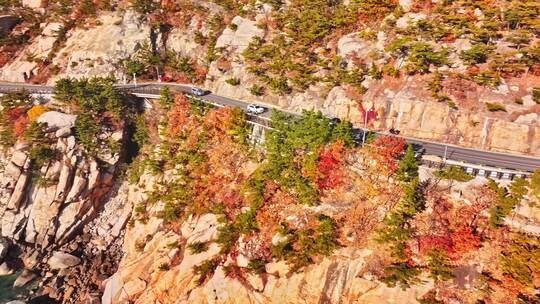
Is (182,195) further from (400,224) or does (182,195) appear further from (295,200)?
(400,224)

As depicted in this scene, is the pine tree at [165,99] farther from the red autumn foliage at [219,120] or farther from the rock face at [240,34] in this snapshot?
the rock face at [240,34]

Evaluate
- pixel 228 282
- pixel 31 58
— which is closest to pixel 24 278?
pixel 228 282

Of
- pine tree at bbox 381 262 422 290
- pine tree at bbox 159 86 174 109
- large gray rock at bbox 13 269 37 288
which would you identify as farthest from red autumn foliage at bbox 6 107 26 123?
pine tree at bbox 381 262 422 290

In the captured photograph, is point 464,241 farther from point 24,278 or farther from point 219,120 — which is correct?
point 24,278

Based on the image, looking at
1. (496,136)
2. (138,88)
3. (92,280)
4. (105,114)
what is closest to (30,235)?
(92,280)

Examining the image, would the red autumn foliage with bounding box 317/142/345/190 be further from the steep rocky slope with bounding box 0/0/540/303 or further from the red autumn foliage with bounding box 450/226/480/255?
the red autumn foliage with bounding box 450/226/480/255

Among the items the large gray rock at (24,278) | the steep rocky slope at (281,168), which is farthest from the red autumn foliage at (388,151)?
the large gray rock at (24,278)
